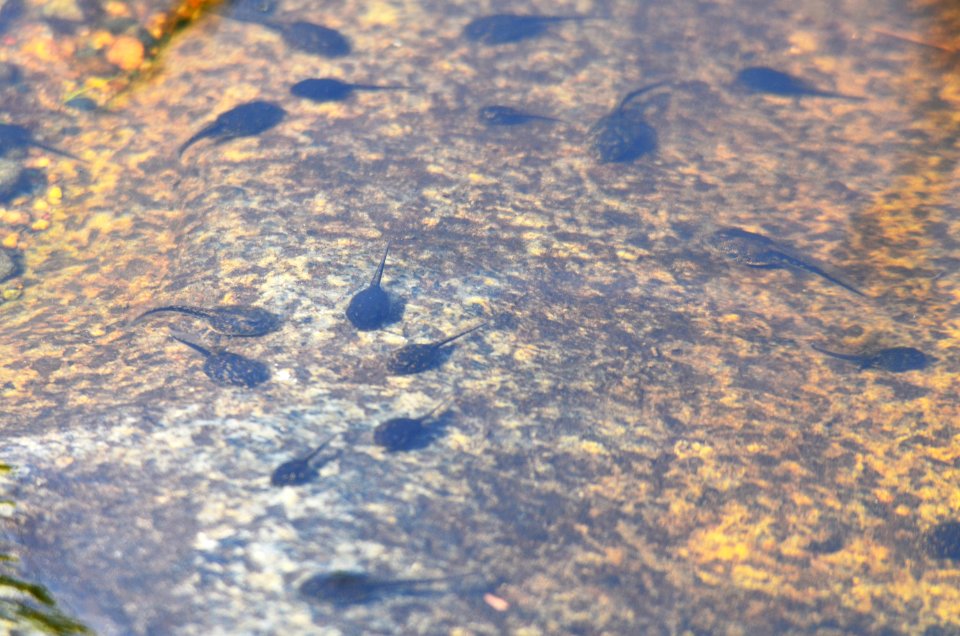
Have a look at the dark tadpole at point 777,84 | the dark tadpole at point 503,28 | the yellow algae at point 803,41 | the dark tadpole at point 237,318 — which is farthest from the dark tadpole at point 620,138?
the dark tadpole at point 237,318

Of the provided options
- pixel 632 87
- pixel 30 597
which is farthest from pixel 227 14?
pixel 30 597

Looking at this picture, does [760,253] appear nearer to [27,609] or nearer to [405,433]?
[405,433]

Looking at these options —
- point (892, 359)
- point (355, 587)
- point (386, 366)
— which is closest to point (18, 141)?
point (386, 366)

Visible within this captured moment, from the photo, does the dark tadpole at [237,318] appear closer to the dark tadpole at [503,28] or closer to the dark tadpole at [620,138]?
the dark tadpole at [620,138]

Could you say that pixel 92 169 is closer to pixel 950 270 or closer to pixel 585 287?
pixel 585 287

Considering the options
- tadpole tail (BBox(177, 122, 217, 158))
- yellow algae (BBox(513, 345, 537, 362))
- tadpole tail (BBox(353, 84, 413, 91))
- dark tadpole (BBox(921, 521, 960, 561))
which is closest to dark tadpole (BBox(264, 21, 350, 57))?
tadpole tail (BBox(353, 84, 413, 91))
